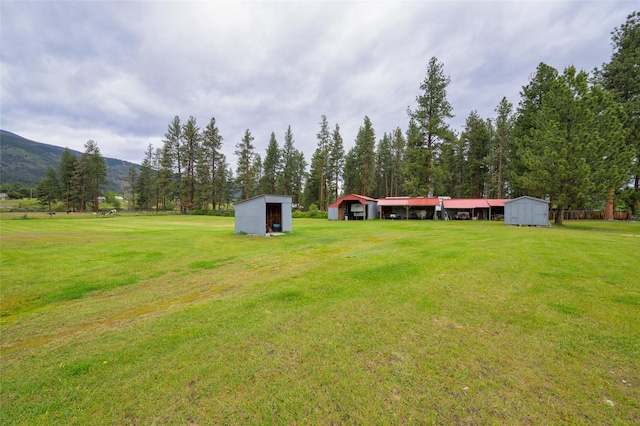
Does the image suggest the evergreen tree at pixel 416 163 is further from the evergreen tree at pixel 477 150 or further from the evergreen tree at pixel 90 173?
the evergreen tree at pixel 90 173

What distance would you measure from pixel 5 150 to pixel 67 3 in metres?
275

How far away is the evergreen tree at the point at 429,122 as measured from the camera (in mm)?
34062

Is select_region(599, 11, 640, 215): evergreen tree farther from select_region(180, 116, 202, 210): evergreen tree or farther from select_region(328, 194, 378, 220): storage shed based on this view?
select_region(180, 116, 202, 210): evergreen tree

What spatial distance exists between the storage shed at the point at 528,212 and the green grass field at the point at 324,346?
59.3 ft

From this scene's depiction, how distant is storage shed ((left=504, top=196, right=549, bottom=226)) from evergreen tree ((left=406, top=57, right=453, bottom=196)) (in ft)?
38.1

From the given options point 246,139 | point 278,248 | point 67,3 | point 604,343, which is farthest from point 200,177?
point 604,343

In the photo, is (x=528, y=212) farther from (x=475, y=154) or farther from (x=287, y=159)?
(x=287, y=159)

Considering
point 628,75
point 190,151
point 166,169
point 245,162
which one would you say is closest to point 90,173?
point 166,169

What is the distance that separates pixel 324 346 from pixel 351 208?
3211 cm

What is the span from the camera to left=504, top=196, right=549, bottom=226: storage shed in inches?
891

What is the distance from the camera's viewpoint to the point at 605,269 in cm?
738

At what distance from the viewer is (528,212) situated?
23.3m

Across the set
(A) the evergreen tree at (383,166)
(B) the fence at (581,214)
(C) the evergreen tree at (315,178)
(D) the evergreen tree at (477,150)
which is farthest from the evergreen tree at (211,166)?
(B) the fence at (581,214)

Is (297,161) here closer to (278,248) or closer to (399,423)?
(278,248)
